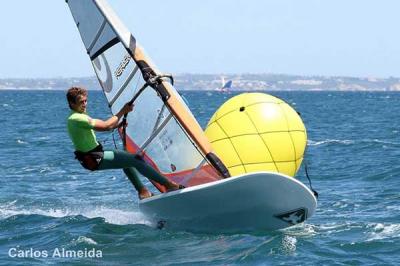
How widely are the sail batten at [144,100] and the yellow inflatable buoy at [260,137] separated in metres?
0.43

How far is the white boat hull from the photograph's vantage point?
37.6ft

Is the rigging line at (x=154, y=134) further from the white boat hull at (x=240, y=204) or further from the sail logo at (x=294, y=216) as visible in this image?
the sail logo at (x=294, y=216)

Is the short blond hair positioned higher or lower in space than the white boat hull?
higher

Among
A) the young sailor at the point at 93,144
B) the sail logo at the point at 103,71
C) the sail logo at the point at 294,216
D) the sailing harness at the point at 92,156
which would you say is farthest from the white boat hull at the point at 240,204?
the sail logo at the point at 103,71

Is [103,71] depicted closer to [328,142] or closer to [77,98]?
[77,98]

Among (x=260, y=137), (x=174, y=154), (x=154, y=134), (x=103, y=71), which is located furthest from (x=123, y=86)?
(x=260, y=137)

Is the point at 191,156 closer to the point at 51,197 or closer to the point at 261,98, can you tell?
the point at 261,98

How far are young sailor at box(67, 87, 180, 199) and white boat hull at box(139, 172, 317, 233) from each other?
1.41ft

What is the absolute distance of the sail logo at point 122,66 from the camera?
518 inches

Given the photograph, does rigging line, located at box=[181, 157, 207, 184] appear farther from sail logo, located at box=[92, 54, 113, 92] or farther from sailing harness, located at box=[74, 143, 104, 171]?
sail logo, located at box=[92, 54, 113, 92]

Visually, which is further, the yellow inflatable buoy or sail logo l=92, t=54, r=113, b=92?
sail logo l=92, t=54, r=113, b=92

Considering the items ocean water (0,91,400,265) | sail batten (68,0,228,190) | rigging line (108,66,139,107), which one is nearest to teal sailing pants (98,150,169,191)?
sail batten (68,0,228,190)

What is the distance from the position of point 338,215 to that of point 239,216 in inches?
122

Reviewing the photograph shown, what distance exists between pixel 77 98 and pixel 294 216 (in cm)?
357
